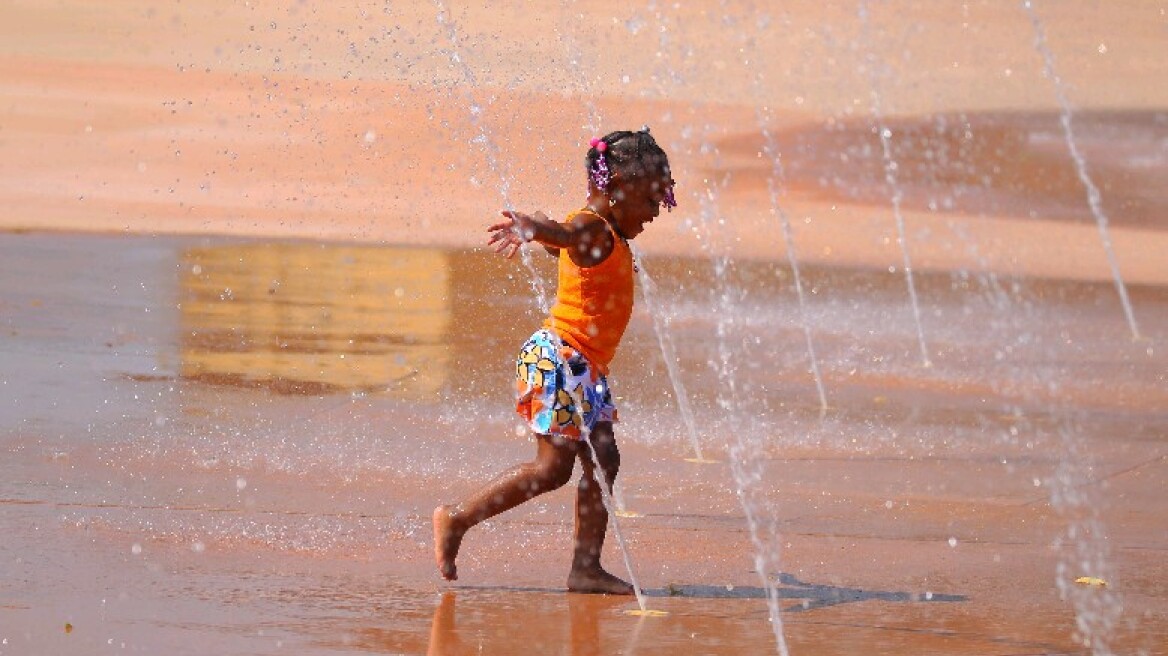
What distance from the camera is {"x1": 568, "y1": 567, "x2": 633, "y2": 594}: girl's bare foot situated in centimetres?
504

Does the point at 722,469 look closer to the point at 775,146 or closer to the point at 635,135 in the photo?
the point at 635,135

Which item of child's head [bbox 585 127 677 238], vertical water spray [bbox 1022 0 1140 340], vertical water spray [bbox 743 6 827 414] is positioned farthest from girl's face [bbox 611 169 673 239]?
vertical water spray [bbox 1022 0 1140 340]

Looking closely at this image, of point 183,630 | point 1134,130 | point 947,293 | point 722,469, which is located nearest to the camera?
point 183,630

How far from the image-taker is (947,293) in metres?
12.1

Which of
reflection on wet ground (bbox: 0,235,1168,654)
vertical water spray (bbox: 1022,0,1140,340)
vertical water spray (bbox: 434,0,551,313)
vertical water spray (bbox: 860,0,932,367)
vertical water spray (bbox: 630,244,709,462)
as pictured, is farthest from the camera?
vertical water spray (bbox: 1022,0,1140,340)

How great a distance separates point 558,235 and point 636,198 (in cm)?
27

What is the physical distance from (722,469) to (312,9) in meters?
24.9

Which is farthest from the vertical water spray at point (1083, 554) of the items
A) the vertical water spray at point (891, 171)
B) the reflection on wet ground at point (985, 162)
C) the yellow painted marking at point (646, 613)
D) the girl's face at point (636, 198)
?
the reflection on wet ground at point (985, 162)

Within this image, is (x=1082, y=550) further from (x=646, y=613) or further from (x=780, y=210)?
(x=780, y=210)

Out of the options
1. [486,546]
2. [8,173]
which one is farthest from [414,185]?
[486,546]

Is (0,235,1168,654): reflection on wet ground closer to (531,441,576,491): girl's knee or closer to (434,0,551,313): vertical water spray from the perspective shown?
(434,0,551,313): vertical water spray

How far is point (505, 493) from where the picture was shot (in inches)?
201

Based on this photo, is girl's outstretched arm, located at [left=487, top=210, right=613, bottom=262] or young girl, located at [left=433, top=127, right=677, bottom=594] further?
young girl, located at [left=433, top=127, right=677, bottom=594]

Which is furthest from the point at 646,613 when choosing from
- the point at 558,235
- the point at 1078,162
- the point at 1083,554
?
the point at 1078,162
